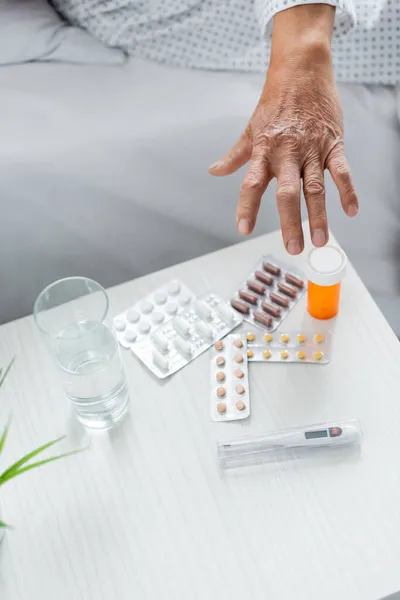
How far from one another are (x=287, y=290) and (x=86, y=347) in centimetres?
30

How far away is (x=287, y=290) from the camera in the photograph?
3.19ft

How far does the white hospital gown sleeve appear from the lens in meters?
1.03

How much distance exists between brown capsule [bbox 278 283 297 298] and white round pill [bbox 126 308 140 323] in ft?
0.70

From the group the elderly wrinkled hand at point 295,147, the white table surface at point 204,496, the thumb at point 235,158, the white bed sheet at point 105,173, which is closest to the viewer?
the white table surface at point 204,496

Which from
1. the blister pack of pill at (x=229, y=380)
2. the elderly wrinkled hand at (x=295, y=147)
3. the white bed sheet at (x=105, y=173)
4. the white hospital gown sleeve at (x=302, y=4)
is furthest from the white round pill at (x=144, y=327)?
the white hospital gown sleeve at (x=302, y=4)

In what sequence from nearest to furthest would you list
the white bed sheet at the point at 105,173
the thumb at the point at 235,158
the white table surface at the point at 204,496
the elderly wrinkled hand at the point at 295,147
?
1. the white table surface at the point at 204,496
2. the elderly wrinkled hand at the point at 295,147
3. the thumb at the point at 235,158
4. the white bed sheet at the point at 105,173

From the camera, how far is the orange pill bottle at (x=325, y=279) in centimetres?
88

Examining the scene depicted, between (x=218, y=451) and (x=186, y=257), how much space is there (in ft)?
1.88

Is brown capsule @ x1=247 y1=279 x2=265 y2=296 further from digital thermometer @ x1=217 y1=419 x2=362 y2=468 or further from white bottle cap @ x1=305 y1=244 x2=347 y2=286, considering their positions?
digital thermometer @ x1=217 y1=419 x2=362 y2=468

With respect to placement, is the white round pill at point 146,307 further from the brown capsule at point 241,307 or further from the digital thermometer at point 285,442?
the digital thermometer at point 285,442

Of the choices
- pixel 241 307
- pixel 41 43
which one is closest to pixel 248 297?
pixel 241 307

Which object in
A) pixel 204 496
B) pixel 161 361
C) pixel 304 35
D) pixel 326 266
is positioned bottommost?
pixel 204 496

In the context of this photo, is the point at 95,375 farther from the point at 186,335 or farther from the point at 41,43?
the point at 41,43

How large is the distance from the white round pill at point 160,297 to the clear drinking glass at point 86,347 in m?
0.12
